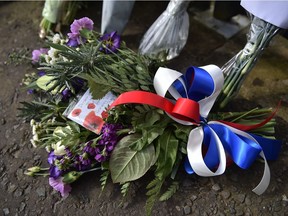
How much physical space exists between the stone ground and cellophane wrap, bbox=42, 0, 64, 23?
143 mm

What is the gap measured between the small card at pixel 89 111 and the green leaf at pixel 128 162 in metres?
0.10

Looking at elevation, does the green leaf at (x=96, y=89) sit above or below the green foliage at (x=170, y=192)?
above

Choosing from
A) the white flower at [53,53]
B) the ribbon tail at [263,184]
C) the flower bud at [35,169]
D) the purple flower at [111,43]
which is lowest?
the flower bud at [35,169]

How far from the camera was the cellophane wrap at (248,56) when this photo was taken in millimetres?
1112

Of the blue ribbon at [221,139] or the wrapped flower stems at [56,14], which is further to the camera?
the wrapped flower stems at [56,14]

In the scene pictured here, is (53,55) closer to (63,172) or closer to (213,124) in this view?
(63,172)

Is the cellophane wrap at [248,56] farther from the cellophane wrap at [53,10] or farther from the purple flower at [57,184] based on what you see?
the cellophane wrap at [53,10]

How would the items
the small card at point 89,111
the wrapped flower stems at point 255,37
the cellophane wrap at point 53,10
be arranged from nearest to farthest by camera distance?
the wrapped flower stems at point 255,37, the small card at point 89,111, the cellophane wrap at point 53,10

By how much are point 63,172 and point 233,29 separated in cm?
111

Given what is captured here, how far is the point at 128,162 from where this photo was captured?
3.54 feet

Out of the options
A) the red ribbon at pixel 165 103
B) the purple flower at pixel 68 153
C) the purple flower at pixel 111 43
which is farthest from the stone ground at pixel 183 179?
the purple flower at pixel 111 43

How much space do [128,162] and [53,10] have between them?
0.91 m

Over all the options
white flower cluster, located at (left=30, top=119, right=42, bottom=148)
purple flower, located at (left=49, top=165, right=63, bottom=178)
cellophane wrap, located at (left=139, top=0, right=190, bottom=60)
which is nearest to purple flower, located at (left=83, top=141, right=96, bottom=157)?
purple flower, located at (left=49, top=165, right=63, bottom=178)

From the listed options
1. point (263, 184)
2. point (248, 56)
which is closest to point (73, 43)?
point (248, 56)
